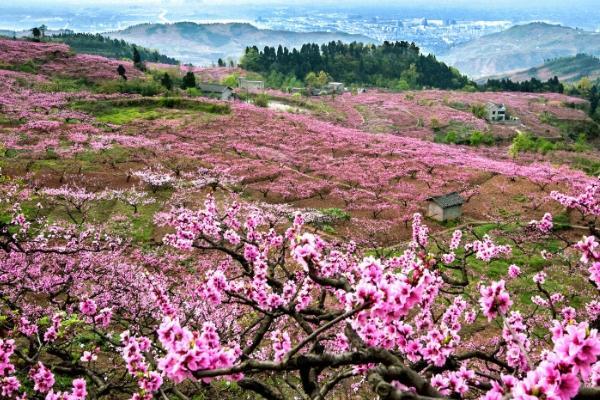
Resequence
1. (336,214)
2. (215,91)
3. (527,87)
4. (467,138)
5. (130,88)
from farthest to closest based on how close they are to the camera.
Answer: (527,87) → (215,91) → (467,138) → (130,88) → (336,214)

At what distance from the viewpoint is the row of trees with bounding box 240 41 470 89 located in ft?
405

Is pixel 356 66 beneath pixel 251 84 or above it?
above

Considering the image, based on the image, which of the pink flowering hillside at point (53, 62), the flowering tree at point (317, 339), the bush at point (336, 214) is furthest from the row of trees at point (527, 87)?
the flowering tree at point (317, 339)

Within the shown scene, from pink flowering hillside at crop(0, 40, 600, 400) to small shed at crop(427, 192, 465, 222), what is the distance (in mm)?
378

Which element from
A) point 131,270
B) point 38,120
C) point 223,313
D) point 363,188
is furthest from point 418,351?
point 38,120

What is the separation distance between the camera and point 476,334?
1628 cm


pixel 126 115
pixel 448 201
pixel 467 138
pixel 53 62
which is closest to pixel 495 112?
pixel 467 138

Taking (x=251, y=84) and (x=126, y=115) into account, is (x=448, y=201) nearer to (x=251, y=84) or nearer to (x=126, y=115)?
(x=126, y=115)

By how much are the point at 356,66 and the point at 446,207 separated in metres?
110

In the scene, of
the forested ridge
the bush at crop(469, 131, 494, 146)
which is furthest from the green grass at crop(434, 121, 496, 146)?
the forested ridge

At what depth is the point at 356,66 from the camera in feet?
423

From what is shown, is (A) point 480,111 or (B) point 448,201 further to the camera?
(A) point 480,111

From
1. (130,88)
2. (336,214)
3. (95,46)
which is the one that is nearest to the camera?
(336,214)

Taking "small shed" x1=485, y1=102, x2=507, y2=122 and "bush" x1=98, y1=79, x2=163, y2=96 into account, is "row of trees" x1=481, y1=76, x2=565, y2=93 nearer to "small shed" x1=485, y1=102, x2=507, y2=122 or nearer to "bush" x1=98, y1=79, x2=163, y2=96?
"small shed" x1=485, y1=102, x2=507, y2=122
